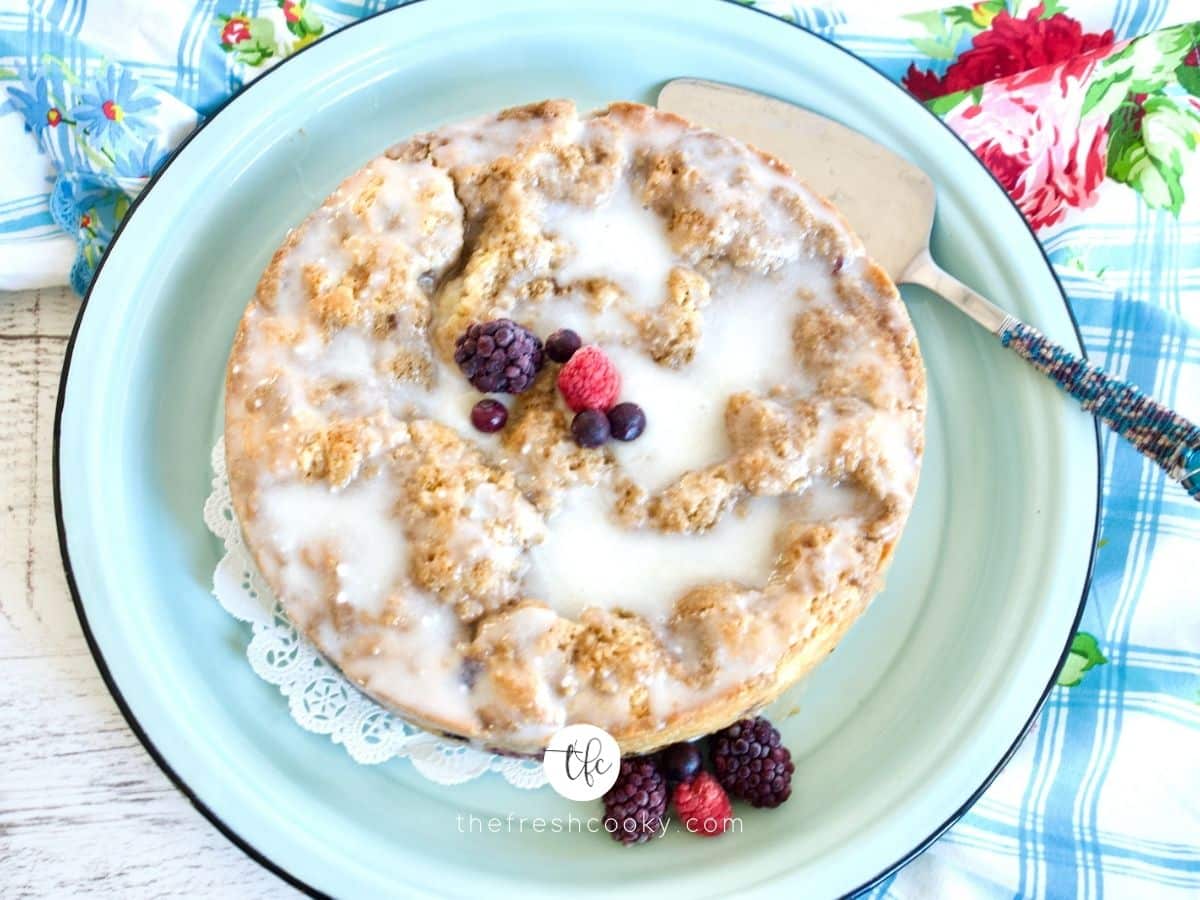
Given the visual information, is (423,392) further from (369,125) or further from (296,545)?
(369,125)

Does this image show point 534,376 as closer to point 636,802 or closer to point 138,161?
point 636,802

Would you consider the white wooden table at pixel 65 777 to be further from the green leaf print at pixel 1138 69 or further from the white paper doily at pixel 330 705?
the green leaf print at pixel 1138 69

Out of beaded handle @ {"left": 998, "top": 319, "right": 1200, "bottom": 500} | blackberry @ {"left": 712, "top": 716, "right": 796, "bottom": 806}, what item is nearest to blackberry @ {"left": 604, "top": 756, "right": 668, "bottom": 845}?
blackberry @ {"left": 712, "top": 716, "right": 796, "bottom": 806}

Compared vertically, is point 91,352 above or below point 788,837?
above

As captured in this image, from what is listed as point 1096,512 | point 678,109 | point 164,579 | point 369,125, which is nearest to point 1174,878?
point 1096,512

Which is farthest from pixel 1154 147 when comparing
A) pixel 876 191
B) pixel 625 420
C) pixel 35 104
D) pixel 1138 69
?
pixel 35 104

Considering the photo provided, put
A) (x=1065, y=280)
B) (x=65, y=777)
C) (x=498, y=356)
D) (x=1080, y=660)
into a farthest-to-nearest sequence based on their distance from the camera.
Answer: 1. (x=1065, y=280)
2. (x=1080, y=660)
3. (x=65, y=777)
4. (x=498, y=356)
